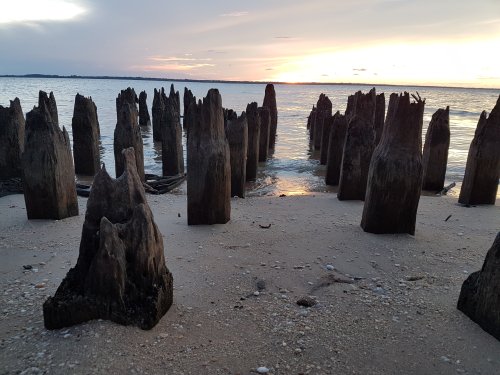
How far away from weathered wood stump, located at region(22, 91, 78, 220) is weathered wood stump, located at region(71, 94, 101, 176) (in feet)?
18.4

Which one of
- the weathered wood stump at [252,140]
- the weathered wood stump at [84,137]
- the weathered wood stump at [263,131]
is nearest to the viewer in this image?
the weathered wood stump at [84,137]

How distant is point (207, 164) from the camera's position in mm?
6332

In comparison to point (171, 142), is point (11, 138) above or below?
above

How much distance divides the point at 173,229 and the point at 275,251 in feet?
5.80

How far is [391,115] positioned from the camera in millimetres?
6156

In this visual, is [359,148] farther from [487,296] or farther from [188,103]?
[188,103]

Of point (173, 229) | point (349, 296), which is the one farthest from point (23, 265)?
point (349, 296)

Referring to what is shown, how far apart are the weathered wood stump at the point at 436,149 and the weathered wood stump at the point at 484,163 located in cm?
193

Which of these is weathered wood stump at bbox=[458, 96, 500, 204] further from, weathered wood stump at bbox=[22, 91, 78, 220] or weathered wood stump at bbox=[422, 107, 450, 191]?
weathered wood stump at bbox=[22, 91, 78, 220]

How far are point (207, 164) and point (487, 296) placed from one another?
4066 mm

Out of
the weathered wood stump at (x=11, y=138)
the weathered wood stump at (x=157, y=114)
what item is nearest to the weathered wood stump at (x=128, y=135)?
the weathered wood stump at (x=11, y=138)

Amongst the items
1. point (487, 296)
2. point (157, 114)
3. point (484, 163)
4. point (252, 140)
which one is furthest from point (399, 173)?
point (157, 114)

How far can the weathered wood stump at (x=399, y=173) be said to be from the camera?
589 cm

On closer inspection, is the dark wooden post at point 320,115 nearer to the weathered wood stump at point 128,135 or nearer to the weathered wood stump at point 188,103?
the weathered wood stump at point 188,103
